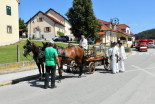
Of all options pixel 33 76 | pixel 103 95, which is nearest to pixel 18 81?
pixel 33 76

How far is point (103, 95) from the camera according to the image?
656 cm

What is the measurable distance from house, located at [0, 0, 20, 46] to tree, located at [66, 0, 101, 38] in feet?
38.8

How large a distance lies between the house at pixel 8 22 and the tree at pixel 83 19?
11841 millimetres

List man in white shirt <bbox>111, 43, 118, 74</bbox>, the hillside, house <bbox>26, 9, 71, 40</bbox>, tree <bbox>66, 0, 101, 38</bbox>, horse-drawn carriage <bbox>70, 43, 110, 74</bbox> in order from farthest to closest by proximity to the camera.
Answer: the hillside < house <bbox>26, 9, 71, 40</bbox> < tree <bbox>66, 0, 101, 38</bbox> < man in white shirt <bbox>111, 43, 118, 74</bbox> < horse-drawn carriage <bbox>70, 43, 110, 74</bbox>

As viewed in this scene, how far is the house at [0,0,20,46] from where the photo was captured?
27859 millimetres

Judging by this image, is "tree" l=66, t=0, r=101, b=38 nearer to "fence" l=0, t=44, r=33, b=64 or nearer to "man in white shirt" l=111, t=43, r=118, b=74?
"fence" l=0, t=44, r=33, b=64

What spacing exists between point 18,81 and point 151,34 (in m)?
113

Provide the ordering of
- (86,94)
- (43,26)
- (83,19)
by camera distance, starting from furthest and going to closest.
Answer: (43,26) → (83,19) → (86,94)

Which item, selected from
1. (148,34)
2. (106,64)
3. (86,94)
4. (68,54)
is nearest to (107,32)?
(106,64)

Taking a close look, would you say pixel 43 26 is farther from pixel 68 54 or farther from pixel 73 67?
pixel 68 54

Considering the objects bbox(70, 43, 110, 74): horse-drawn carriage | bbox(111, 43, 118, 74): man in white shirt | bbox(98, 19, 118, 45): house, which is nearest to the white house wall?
bbox(98, 19, 118, 45): house

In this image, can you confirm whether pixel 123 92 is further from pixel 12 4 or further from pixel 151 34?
pixel 151 34

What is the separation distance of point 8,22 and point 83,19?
49.4 ft

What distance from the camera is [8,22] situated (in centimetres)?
2902
